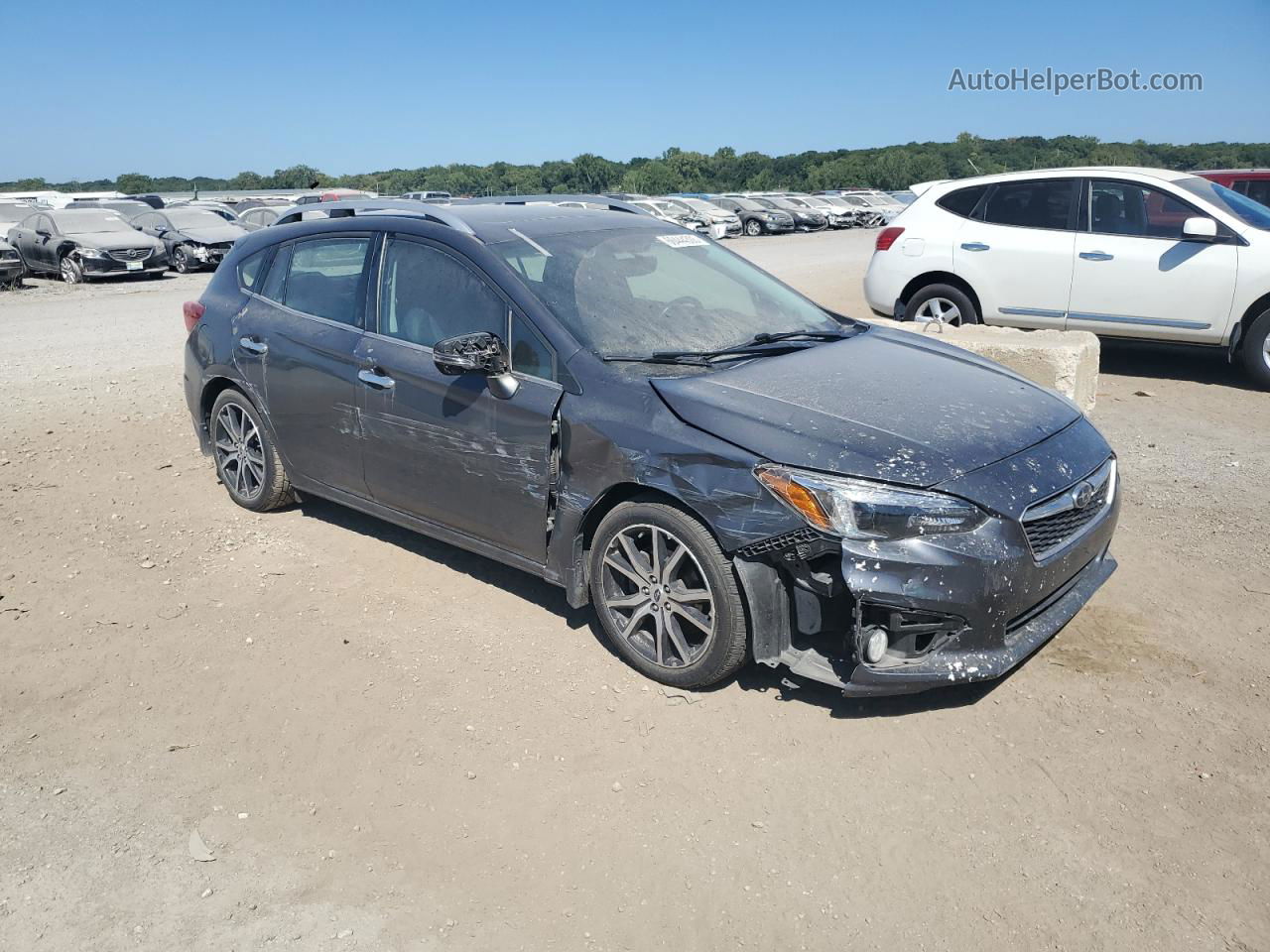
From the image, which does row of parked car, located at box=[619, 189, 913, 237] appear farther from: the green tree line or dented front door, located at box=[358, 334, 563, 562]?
dented front door, located at box=[358, 334, 563, 562]

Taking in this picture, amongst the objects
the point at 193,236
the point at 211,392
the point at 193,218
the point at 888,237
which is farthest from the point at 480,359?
the point at 193,218

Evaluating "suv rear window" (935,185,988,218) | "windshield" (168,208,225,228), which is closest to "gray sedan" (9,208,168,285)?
"windshield" (168,208,225,228)

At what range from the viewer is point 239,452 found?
19.4 feet

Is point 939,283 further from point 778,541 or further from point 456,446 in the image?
point 778,541

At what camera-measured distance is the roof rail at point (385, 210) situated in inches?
186

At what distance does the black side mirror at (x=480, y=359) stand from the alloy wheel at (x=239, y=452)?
6.43 feet

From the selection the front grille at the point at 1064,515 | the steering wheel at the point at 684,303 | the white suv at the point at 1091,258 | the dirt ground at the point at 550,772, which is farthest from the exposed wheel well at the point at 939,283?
the front grille at the point at 1064,515

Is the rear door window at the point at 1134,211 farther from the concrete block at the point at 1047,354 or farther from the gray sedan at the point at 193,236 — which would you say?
the gray sedan at the point at 193,236

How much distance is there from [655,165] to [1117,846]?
8038 cm

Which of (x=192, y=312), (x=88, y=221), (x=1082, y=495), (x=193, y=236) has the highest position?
(x=88, y=221)

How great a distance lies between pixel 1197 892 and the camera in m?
2.91

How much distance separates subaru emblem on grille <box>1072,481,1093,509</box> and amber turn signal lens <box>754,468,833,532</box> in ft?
3.43

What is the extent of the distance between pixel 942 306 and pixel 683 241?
5.13 m

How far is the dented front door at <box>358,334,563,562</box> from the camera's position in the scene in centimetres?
421
